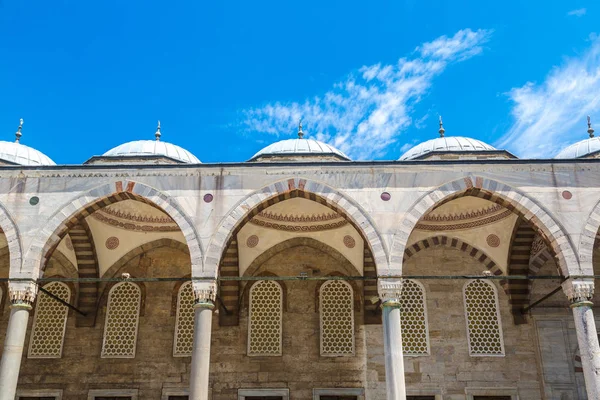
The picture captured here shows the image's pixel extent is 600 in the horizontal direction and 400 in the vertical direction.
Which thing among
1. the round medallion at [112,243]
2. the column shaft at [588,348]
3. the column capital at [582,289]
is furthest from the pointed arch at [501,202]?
the round medallion at [112,243]

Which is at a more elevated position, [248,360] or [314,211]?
[314,211]

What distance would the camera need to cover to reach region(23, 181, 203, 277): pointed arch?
390 inches

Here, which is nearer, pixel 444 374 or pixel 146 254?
pixel 444 374

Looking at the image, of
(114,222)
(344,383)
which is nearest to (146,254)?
(114,222)

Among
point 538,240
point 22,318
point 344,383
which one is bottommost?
point 344,383

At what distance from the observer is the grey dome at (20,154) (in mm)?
14273

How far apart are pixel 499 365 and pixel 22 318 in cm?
885

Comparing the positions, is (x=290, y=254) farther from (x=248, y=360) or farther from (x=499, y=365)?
(x=499, y=365)

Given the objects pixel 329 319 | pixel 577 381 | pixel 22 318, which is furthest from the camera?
pixel 329 319

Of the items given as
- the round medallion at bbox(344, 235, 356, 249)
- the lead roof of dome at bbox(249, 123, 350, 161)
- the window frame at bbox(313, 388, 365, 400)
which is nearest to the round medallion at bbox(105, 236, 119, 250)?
the lead roof of dome at bbox(249, 123, 350, 161)

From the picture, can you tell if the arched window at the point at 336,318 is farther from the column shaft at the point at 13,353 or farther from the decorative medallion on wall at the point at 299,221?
the column shaft at the point at 13,353

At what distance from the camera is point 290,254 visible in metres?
→ 13.2

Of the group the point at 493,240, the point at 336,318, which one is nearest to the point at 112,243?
the point at 336,318

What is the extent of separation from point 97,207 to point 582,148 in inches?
415
